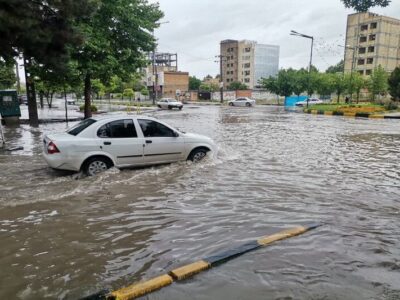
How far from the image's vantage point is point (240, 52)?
12400cm

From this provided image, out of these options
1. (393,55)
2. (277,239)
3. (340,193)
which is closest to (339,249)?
(277,239)

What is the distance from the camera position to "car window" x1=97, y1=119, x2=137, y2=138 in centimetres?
829

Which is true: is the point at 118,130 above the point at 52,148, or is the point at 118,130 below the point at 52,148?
above

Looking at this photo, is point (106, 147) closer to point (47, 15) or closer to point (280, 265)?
point (47, 15)

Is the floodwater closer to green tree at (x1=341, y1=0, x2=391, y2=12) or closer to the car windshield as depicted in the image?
the car windshield

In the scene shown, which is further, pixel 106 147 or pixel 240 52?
pixel 240 52

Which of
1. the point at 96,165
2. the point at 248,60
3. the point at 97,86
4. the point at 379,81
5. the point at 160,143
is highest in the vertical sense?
the point at 248,60

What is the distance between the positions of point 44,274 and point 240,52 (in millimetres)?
125970

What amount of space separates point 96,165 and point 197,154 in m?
2.71

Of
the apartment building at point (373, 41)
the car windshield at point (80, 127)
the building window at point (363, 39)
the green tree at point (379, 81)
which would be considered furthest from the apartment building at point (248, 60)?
the car windshield at point (80, 127)

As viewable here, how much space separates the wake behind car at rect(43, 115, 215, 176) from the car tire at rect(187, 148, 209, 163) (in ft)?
0.09

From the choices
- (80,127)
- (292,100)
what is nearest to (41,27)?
(80,127)

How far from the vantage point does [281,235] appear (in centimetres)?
486

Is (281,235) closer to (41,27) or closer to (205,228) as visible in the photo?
(205,228)
